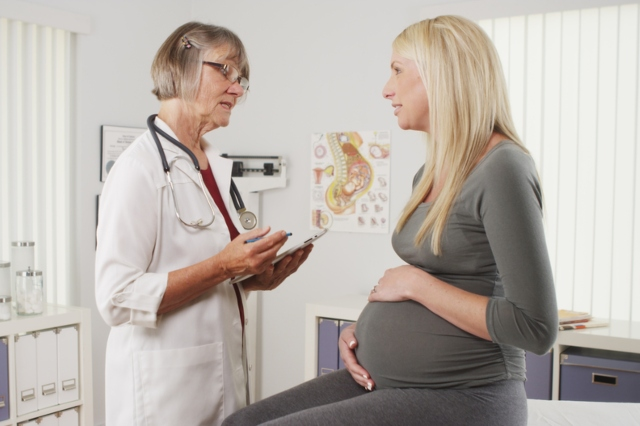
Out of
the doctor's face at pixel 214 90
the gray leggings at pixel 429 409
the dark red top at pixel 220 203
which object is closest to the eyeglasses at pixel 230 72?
the doctor's face at pixel 214 90

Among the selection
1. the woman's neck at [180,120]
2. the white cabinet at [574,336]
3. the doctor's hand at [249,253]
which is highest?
the woman's neck at [180,120]

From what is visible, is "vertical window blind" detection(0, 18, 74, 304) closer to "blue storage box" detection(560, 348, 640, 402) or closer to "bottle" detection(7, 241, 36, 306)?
"bottle" detection(7, 241, 36, 306)

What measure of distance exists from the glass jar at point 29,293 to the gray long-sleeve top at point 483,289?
183 cm

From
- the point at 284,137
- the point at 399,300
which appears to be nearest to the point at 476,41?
the point at 399,300

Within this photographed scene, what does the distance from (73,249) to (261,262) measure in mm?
2227

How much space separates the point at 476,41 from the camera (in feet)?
4.33

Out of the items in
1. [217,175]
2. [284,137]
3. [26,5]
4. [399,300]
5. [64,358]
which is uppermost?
[26,5]

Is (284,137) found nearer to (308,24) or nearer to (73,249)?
(308,24)

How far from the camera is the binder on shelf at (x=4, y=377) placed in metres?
2.54

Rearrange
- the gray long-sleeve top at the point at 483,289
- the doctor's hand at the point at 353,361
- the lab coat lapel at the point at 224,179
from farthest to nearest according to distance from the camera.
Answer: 1. the lab coat lapel at the point at 224,179
2. the doctor's hand at the point at 353,361
3. the gray long-sleeve top at the point at 483,289

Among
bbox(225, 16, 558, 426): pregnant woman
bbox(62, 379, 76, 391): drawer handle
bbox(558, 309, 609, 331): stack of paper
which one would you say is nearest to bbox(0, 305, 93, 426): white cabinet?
bbox(62, 379, 76, 391): drawer handle

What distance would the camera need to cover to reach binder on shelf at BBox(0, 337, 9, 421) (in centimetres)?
254

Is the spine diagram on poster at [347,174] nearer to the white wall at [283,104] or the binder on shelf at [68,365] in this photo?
the white wall at [283,104]

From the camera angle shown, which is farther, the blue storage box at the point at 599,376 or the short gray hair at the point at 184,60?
the blue storage box at the point at 599,376
